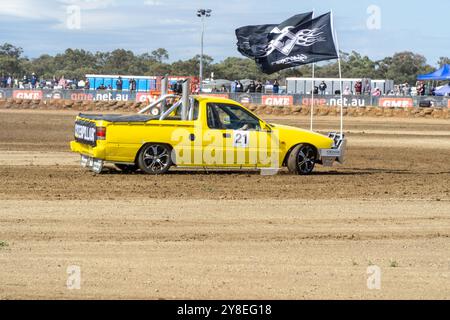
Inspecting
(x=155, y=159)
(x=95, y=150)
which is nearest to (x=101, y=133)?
(x=95, y=150)

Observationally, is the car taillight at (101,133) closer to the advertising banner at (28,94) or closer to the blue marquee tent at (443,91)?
the advertising banner at (28,94)

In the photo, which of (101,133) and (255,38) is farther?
(255,38)

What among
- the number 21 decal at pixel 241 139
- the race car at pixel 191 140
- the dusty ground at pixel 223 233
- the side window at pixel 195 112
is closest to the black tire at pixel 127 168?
the race car at pixel 191 140

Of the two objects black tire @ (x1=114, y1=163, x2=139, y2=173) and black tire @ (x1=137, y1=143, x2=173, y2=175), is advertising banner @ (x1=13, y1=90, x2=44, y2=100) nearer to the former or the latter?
black tire @ (x1=114, y1=163, x2=139, y2=173)

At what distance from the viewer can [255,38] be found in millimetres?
21953

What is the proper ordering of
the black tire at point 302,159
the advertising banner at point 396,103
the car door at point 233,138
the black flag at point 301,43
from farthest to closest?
the advertising banner at point 396,103, the black flag at point 301,43, the black tire at point 302,159, the car door at point 233,138

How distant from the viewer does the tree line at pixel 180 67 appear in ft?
387

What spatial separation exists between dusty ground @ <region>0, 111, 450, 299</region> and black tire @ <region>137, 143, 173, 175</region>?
0.91 ft

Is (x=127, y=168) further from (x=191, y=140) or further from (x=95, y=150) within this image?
(x=191, y=140)

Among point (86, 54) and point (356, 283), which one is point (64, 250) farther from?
point (86, 54)

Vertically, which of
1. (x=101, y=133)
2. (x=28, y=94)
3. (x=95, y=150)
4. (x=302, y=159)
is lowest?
Result: (x=302, y=159)

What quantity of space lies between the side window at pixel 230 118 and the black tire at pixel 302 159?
0.91 m

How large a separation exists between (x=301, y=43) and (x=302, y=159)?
3.42m

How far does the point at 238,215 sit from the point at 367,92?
42.4 metres
